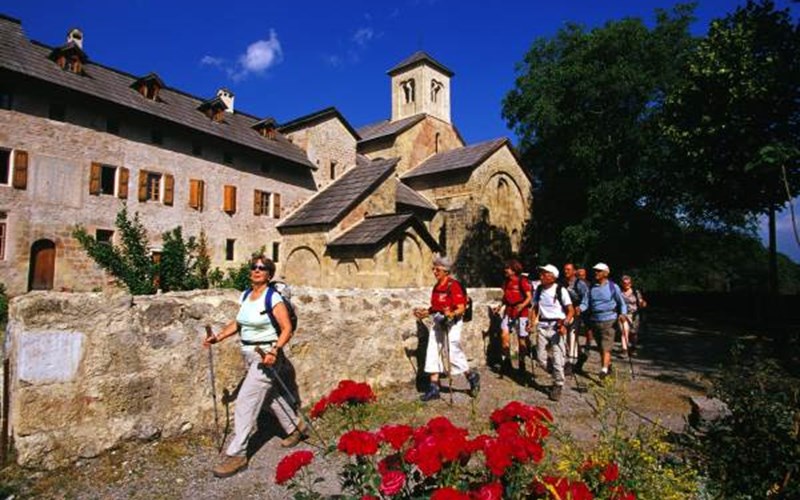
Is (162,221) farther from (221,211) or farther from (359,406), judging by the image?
(359,406)

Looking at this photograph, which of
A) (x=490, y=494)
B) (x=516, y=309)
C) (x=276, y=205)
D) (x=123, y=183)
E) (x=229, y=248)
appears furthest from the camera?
(x=276, y=205)

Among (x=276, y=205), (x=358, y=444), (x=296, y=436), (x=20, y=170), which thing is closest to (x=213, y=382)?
(x=296, y=436)

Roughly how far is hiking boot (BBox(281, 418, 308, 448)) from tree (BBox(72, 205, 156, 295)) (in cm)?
1321

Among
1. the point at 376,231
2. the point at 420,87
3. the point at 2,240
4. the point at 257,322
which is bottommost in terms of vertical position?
the point at 257,322

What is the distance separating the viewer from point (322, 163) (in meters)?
26.9

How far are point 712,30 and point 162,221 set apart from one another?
22.3 m

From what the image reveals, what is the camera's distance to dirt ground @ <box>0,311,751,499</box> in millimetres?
3637

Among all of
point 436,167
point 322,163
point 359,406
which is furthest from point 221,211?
point 359,406

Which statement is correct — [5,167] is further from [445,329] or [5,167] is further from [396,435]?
[396,435]

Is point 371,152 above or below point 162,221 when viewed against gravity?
above

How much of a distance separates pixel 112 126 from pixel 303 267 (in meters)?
9.67

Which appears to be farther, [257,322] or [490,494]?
[257,322]

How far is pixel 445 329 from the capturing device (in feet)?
20.6

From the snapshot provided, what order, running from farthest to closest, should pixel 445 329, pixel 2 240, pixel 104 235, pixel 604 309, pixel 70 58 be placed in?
pixel 104 235 → pixel 70 58 → pixel 2 240 → pixel 604 309 → pixel 445 329
